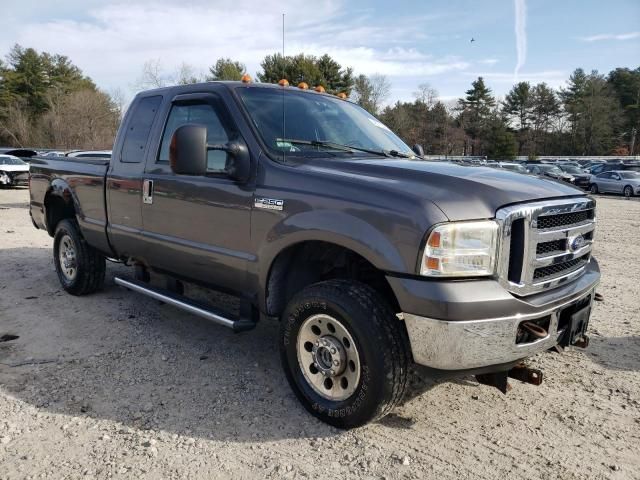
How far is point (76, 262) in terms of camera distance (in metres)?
5.48

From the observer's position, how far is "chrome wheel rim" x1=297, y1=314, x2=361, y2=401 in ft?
9.65

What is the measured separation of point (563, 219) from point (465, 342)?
1.05 metres

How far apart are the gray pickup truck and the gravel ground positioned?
0.31 m

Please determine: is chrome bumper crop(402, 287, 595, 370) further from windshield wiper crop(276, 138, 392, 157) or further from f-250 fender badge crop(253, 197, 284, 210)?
windshield wiper crop(276, 138, 392, 157)

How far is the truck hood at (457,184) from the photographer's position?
8.70 ft

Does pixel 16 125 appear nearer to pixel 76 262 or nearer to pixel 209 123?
pixel 76 262

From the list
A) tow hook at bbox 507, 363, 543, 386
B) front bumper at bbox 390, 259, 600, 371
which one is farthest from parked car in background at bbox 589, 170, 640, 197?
Answer: front bumper at bbox 390, 259, 600, 371

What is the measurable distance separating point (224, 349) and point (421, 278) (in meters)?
2.22

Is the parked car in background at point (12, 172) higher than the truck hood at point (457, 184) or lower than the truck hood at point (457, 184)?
lower

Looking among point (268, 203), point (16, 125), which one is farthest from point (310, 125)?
point (16, 125)

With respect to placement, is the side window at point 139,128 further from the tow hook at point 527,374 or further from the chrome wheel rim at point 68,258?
the tow hook at point 527,374

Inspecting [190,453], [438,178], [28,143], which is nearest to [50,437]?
[190,453]

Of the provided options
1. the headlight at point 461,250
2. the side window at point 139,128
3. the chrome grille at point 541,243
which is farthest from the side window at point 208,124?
the chrome grille at point 541,243

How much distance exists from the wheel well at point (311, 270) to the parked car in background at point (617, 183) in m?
27.3
